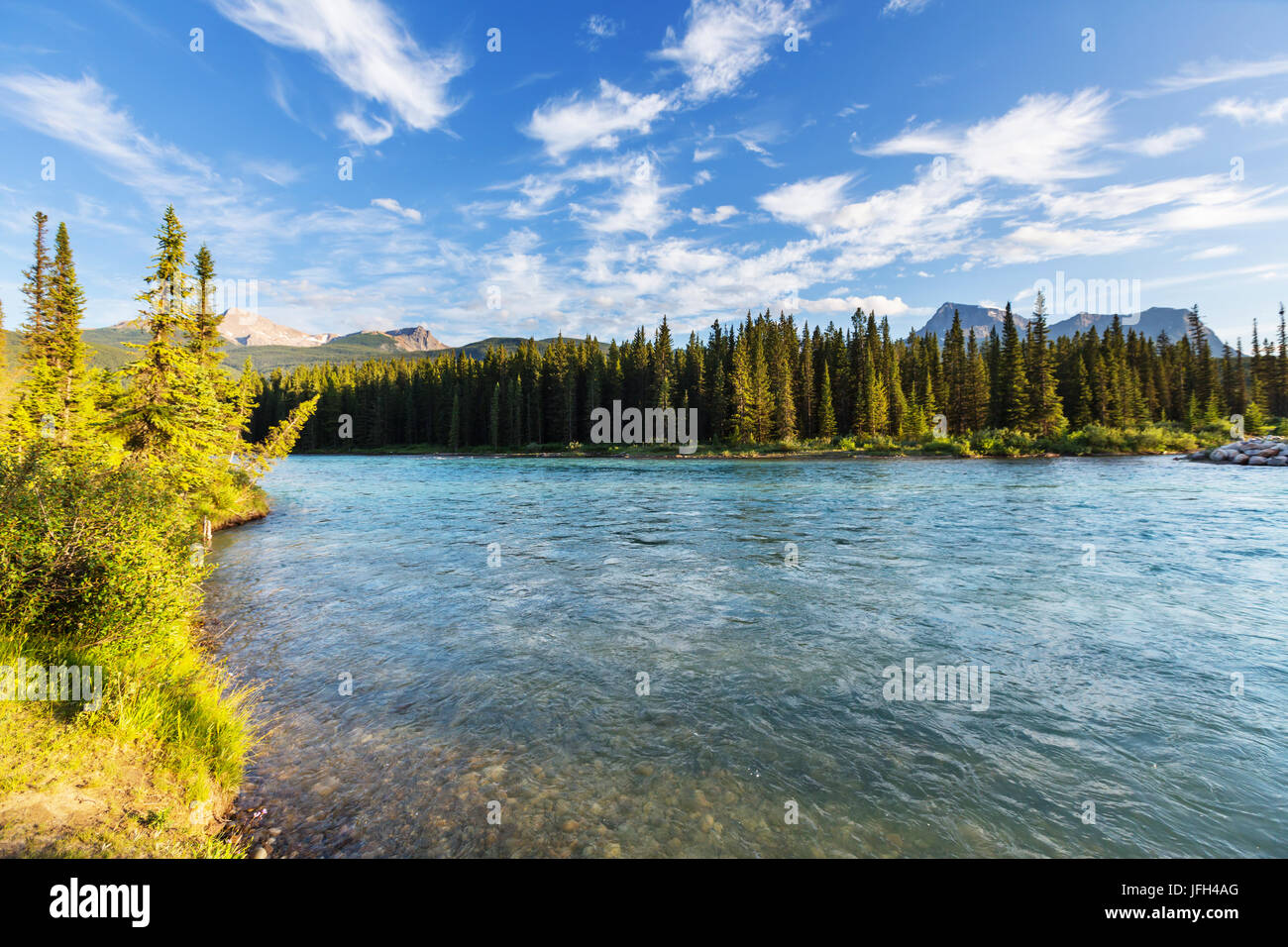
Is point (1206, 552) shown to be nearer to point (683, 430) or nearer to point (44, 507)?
point (44, 507)

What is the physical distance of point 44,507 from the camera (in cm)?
651

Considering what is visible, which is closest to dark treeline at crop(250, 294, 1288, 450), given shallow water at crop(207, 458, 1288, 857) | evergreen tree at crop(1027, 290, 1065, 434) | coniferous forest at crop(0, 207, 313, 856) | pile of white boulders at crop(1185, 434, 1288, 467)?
evergreen tree at crop(1027, 290, 1065, 434)

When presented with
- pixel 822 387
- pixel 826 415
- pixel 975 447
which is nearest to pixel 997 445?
pixel 975 447

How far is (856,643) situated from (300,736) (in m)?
9.05

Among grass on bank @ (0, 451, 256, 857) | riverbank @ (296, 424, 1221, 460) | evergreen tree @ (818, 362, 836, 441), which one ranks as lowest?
grass on bank @ (0, 451, 256, 857)

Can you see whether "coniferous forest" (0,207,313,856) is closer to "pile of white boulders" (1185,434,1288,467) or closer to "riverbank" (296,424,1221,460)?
"riverbank" (296,424,1221,460)

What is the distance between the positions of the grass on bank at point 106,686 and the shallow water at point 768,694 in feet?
2.85

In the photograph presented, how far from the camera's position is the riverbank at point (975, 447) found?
64812 millimetres

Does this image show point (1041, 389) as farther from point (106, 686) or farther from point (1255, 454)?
point (106, 686)

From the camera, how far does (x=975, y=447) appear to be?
6644 cm

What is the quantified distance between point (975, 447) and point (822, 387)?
88.3 feet

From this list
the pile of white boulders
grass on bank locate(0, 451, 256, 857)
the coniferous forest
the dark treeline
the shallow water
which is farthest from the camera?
the dark treeline

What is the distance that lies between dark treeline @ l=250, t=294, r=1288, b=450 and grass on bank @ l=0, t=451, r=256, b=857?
78.3 m

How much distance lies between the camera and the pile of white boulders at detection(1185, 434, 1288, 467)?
46406mm
